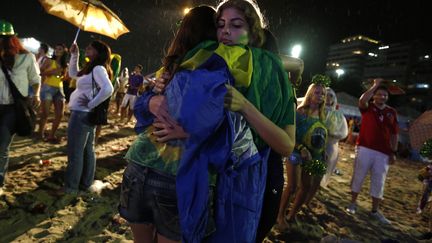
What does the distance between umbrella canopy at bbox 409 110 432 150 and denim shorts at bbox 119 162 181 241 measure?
304cm

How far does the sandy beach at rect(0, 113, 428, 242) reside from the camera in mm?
3656

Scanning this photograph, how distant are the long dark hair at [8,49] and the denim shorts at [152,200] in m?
3.30

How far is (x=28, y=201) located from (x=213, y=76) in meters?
4.18

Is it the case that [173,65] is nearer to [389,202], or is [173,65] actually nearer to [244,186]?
[244,186]

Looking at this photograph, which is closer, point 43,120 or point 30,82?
point 30,82

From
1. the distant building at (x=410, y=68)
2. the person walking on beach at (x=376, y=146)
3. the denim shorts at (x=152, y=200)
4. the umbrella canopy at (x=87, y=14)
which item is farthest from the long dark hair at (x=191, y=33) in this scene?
the distant building at (x=410, y=68)

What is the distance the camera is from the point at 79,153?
174 inches

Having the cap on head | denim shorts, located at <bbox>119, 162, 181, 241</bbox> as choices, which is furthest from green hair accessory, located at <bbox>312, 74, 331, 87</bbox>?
the cap on head

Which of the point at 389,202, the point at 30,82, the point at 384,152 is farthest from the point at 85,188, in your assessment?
the point at 389,202

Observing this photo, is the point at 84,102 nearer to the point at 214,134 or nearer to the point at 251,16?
the point at 251,16

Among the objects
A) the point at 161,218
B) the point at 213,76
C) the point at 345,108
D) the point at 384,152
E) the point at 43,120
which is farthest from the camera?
the point at 345,108

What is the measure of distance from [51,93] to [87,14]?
2.34 m

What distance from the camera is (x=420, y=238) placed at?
17.9 feet

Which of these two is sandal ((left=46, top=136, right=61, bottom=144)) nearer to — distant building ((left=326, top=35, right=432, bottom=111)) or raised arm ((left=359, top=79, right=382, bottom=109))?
raised arm ((left=359, top=79, right=382, bottom=109))
